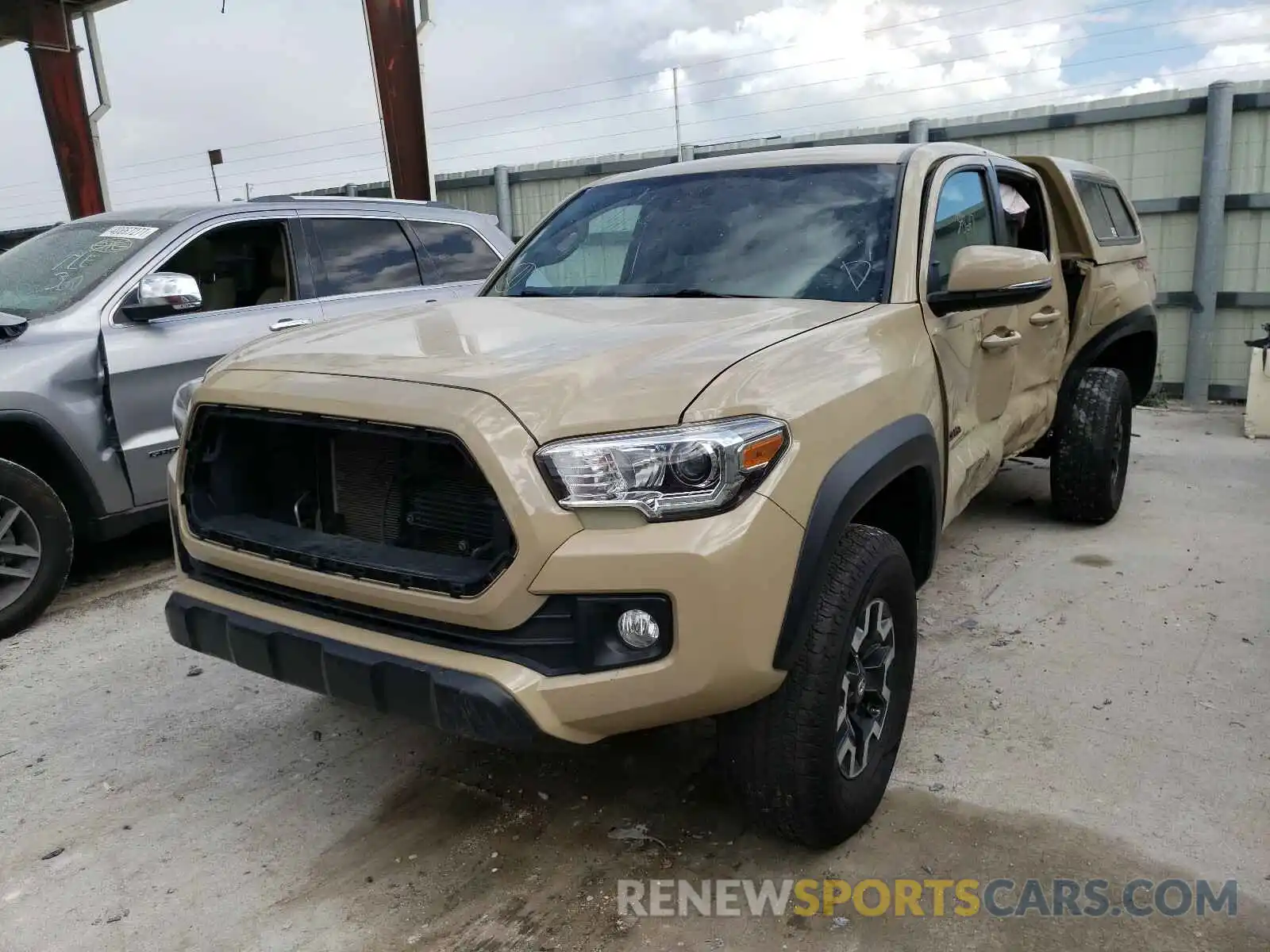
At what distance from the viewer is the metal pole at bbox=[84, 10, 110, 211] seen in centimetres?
1181

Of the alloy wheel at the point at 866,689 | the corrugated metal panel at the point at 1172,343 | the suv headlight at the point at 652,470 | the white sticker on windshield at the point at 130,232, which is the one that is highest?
the white sticker on windshield at the point at 130,232

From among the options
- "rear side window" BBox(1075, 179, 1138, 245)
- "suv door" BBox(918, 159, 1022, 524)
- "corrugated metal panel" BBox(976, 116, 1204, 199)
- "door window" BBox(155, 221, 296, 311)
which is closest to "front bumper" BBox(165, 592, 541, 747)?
"suv door" BBox(918, 159, 1022, 524)

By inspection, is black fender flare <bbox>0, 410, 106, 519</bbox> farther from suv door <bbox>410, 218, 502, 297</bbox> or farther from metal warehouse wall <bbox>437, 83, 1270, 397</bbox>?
metal warehouse wall <bbox>437, 83, 1270, 397</bbox>

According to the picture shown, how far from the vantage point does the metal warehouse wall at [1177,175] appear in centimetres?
820

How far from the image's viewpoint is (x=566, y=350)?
2387 millimetres

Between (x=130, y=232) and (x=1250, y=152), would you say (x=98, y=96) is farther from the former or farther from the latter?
(x=1250, y=152)

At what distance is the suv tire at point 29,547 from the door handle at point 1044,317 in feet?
13.4

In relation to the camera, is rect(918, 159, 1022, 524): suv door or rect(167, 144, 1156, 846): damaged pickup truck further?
rect(918, 159, 1022, 524): suv door

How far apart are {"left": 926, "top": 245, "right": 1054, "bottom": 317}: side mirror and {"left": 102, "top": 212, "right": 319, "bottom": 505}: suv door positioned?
340 centimetres

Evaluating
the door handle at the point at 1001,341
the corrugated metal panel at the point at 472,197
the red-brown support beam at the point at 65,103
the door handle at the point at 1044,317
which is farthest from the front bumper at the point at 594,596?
the red-brown support beam at the point at 65,103

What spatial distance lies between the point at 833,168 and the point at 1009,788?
6.68 ft

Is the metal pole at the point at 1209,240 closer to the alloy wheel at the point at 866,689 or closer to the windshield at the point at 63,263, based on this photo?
the alloy wheel at the point at 866,689

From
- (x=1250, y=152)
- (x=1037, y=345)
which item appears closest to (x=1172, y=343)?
(x=1250, y=152)

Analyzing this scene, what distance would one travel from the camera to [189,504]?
8.61 feet
